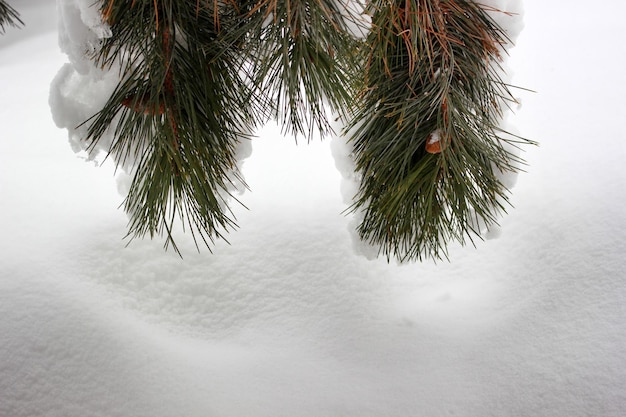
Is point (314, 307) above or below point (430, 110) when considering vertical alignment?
below

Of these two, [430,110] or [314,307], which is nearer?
[430,110]

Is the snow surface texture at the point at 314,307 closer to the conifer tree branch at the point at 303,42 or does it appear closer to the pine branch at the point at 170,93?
the pine branch at the point at 170,93

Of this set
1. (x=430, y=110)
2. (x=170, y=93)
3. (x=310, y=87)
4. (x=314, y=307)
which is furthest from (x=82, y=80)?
(x=314, y=307)

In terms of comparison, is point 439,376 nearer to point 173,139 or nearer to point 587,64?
point 173,139

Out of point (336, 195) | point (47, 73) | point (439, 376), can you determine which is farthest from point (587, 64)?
point (47, 73)

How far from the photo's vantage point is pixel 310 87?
81cm

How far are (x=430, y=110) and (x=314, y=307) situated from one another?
70 cm

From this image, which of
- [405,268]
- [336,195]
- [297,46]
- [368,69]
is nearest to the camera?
[297,46]

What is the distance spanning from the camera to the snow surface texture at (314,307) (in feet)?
3.92

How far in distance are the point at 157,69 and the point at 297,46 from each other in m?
0.19

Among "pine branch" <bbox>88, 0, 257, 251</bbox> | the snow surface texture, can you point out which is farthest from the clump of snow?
the snow surface texture

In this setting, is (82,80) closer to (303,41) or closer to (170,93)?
(170,93)

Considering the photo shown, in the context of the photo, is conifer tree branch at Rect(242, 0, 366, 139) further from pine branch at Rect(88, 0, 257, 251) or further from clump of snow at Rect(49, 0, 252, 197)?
clump of snow at Rect(49, 0, 252, 197)

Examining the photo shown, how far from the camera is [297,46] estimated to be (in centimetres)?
78
